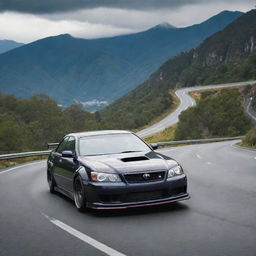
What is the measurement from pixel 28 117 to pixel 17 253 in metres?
99.5

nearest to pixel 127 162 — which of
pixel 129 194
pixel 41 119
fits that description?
pixel 129 194

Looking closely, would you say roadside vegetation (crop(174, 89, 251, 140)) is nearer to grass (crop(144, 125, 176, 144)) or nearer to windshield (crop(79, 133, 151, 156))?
grass (crop(144, 125, 176, 144))

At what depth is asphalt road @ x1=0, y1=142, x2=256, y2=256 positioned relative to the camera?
634 centimetres

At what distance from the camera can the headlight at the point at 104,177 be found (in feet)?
28.2

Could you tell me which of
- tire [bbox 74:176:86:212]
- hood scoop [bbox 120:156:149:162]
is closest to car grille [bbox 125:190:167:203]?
hood scoop [bbox 120:156:149:162]

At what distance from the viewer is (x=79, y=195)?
30.6 ft

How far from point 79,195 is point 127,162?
1070mm

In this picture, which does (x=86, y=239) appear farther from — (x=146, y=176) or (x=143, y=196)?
(x=146, y=176)

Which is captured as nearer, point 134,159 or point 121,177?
point 121,177

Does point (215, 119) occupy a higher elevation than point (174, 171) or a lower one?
lower

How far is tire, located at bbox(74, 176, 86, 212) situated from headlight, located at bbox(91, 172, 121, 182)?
0.37 meters

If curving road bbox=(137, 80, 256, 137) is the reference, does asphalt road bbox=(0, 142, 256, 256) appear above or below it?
above

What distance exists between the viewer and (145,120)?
112 m

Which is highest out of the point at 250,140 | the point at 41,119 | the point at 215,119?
the point at 250,140
